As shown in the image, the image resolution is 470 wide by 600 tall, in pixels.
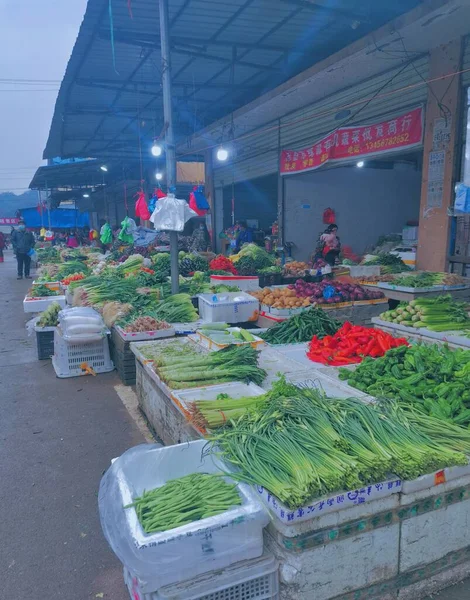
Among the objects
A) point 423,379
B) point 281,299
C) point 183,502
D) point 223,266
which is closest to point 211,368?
point 423,379

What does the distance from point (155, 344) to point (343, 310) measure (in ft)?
9.93

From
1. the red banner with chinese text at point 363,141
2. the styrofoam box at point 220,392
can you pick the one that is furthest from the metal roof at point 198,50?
the styrofoam box at point 220,392

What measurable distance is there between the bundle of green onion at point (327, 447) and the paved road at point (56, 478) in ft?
3.76

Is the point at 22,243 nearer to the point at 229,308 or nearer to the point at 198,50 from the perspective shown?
the point at 198,50

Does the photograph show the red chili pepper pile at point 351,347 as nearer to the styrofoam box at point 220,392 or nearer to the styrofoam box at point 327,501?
the styrofoam box at point 220,392

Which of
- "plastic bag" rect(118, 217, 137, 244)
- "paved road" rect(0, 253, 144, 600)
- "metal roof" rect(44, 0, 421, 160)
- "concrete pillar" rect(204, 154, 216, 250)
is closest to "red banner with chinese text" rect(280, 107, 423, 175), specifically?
"metal roof" rect(44, 0, 421, 160)

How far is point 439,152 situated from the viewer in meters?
7.50

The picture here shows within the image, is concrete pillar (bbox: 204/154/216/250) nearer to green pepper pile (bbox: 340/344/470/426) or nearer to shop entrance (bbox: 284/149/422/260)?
shop entrance (bbox: 284/149/422/260)

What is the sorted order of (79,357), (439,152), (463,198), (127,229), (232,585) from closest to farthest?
(232,585) → (463,198) → (79,357) → (439,152) → (127,229)

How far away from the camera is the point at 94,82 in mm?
10023

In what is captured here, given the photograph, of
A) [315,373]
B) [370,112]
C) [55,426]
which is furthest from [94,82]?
[315,373]

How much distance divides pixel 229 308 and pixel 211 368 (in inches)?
105

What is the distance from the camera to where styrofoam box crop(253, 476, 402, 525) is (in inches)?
76.4

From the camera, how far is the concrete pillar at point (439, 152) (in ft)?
23.5
